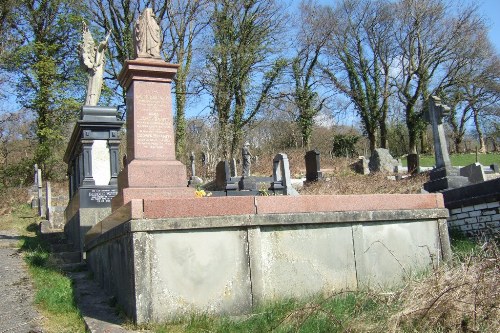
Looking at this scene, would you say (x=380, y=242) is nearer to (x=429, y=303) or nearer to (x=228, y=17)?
(x=429, y=303)

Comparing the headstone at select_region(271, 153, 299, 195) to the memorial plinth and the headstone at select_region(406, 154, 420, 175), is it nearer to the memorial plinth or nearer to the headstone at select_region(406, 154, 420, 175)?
the headstone at select_region(406, 154, 420, 175)

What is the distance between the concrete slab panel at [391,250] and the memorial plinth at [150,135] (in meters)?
2.58

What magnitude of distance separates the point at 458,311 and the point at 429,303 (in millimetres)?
229

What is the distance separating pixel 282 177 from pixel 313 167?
13.4ft

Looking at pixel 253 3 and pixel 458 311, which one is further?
pixel 253 3

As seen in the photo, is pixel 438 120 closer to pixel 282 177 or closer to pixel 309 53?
pixel 282 177

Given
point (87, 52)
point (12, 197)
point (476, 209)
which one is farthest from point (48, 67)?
point (476, 209)

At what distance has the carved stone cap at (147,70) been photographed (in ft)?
24.1

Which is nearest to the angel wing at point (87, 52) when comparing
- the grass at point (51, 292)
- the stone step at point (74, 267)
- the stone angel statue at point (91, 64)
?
the stone angel statue at point (91, 64)

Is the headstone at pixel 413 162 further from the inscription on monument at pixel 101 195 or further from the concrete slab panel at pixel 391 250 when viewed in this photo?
the concrete slab panel at pixel 391 250

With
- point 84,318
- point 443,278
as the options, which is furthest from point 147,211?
point 443,278

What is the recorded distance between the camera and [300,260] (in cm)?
559

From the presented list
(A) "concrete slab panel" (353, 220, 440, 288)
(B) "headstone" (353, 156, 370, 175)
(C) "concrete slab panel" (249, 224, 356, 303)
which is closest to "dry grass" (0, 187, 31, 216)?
(C) "concrete slab panel" (249, 224, 356, 303)

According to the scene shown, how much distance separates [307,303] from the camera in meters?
5.04
